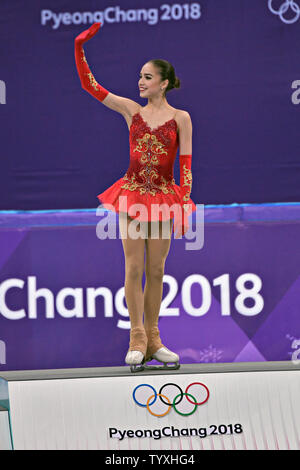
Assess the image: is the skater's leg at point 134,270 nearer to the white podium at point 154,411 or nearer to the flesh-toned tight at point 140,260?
the flesh-toned tight at point 140,260

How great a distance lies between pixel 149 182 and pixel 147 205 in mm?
104

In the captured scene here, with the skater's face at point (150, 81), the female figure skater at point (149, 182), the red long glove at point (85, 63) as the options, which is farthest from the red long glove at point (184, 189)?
the red long glove at point (85, 63)

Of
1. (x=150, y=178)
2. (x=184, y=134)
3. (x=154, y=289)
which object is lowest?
(x=154, y=289)

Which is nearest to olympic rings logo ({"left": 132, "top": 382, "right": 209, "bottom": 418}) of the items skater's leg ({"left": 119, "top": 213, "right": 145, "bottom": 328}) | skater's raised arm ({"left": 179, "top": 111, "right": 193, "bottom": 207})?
skater's leg ({"left": 119, "top": 213, "right": 145, "bottom": 328})

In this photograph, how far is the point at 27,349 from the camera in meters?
4.27

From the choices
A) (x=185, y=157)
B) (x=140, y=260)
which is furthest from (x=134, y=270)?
(x=185, y=157)

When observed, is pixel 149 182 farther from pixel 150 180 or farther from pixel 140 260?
pixel 140 260

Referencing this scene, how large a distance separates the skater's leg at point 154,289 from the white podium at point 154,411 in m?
0.17

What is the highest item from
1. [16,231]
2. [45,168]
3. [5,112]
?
[5,112]

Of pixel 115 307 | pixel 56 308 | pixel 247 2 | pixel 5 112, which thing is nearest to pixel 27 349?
pixel 56 308

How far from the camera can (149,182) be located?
9.69 feet
